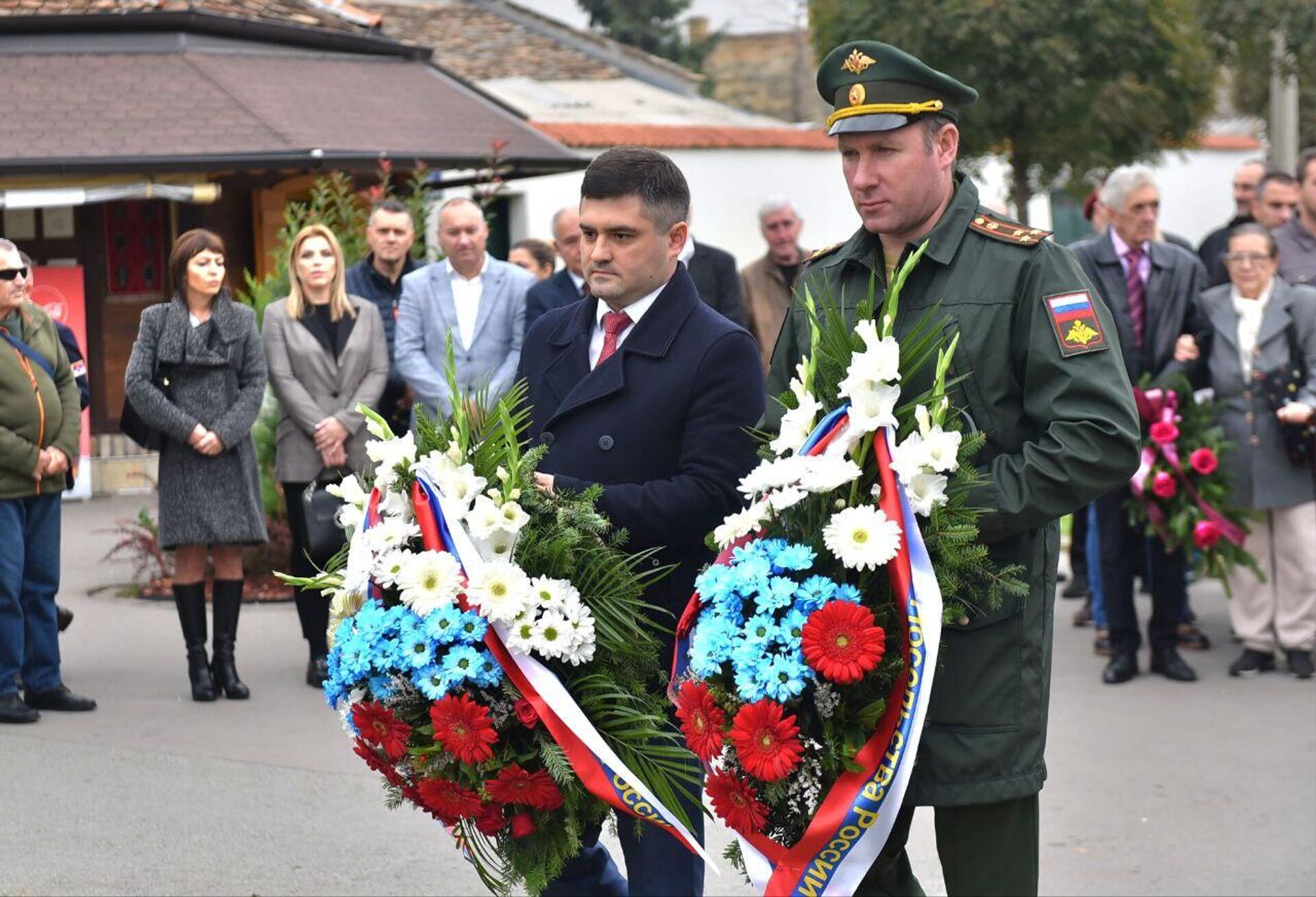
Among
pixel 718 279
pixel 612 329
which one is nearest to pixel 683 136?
pixel 718 279

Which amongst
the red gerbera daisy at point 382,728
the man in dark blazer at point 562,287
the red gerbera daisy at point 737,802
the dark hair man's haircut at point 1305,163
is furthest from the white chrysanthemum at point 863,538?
the dark hair man's haircut at point 1305,163

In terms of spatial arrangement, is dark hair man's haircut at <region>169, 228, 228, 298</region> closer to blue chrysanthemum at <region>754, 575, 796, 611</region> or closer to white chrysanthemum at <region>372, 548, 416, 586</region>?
white chrysanthemum at <region>372, 548, 416, 586</region>

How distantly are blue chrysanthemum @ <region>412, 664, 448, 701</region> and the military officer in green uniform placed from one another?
0.97 metres

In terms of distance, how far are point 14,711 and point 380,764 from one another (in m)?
4.34

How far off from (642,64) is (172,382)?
2428cm

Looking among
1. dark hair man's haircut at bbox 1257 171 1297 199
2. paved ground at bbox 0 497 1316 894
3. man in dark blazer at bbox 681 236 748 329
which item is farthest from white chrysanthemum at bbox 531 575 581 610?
dark hair man's haircut at bbox 1257 171 1297 199

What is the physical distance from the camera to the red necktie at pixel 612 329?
4.33 meters

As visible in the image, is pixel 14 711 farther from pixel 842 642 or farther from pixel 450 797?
pixel 842 642

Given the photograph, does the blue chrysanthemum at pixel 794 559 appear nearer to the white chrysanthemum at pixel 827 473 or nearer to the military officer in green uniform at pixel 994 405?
the white chrysanthemum at pixel 827 473

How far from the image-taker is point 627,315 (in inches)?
170

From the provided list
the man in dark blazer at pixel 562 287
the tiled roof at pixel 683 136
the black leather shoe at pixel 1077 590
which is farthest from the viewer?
the tiled roof at pixel 683 136

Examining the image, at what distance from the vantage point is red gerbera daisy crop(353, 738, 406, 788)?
387 centimetres

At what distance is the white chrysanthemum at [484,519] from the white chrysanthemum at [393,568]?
143 millimetres

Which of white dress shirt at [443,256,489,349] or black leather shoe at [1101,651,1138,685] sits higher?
white dress shirt at [443,256,489,349]
